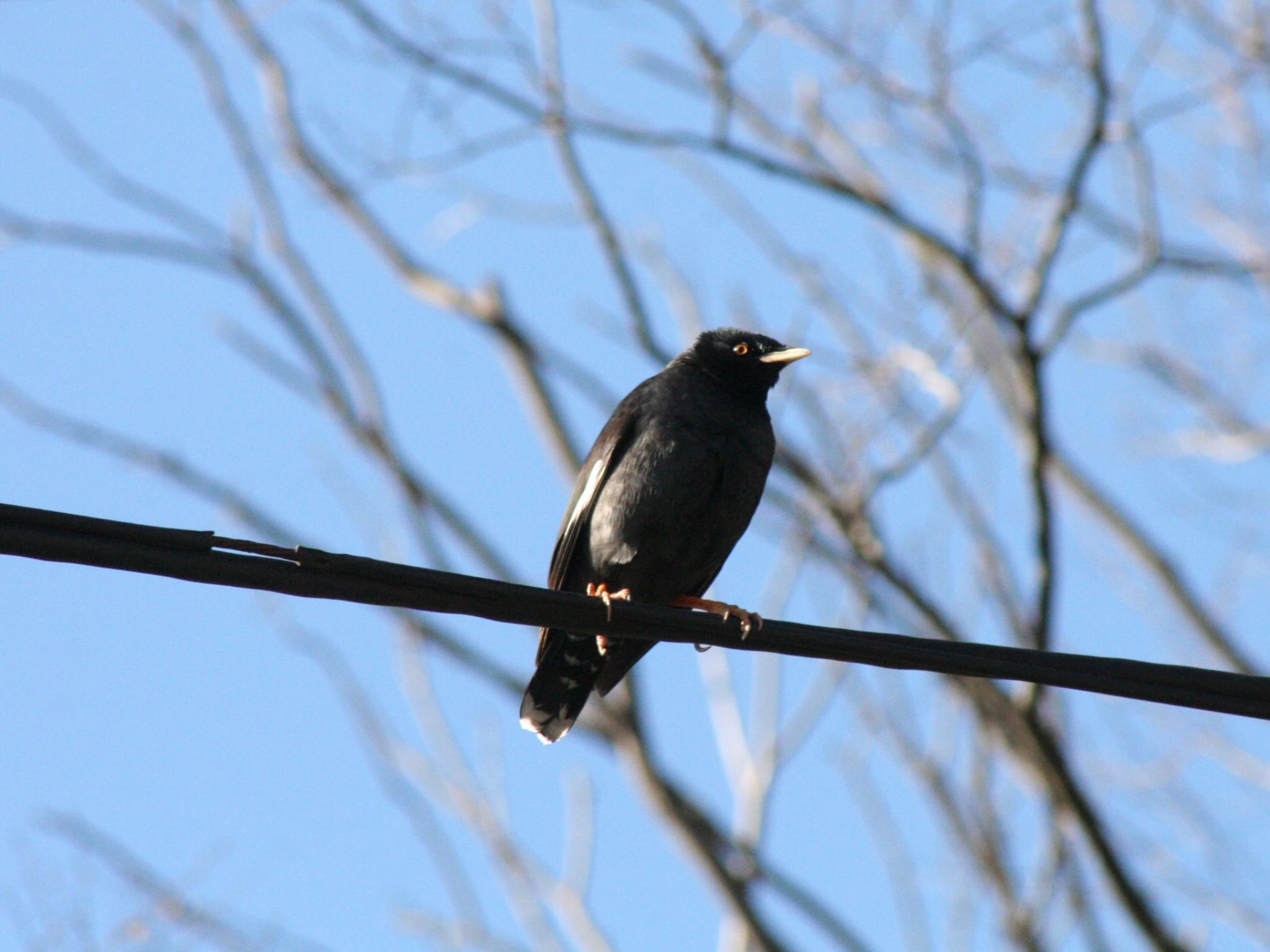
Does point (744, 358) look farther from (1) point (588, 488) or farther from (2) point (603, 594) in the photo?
(2) point (603, 594)

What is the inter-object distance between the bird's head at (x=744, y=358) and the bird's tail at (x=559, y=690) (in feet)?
4.60

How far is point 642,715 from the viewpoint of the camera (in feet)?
28.8

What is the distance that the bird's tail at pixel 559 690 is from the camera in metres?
6.02

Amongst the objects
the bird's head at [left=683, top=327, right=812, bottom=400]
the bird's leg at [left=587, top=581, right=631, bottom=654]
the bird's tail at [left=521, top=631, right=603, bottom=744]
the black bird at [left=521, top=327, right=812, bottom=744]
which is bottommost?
the bird's tail at [left=521, top=631, right=603, bottom=744]

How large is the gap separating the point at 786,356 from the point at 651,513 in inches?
53.2

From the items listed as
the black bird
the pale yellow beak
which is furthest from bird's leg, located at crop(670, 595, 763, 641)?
the pale yellow beak

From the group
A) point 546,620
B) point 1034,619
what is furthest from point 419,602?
point 1034,619

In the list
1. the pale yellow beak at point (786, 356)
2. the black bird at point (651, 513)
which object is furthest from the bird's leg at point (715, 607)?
the pale yellow beak at point (786, 356)

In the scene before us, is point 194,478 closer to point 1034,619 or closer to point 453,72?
point 453,72

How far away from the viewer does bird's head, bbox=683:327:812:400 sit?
21.2ft

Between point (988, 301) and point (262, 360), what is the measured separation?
500 cm

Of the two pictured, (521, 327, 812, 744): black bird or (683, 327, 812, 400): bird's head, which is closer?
(521, 327, 812, 744): black bird

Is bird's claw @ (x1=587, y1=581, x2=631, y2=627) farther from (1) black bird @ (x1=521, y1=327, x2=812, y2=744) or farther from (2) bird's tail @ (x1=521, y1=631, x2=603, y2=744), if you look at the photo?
(2) bird's tail @ (x1=521, y1=631, x2=603, y2=744)

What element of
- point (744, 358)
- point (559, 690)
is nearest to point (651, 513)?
point (559, 690)
